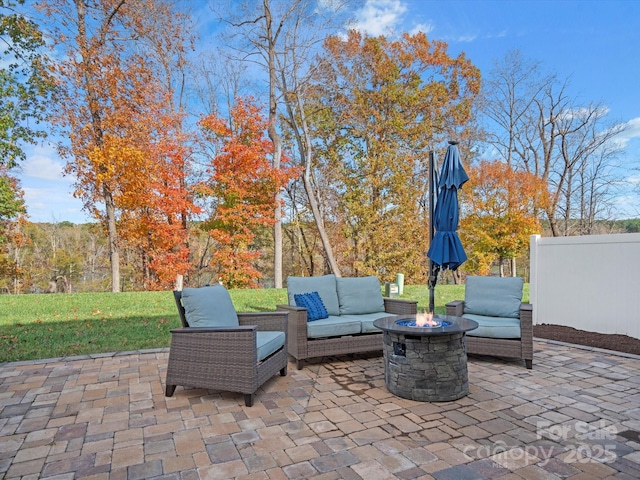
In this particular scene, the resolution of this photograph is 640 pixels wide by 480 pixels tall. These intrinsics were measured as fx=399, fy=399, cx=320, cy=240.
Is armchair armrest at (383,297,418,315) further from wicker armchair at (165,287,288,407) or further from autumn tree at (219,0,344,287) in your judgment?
autumn tree at (219,0,344,287)

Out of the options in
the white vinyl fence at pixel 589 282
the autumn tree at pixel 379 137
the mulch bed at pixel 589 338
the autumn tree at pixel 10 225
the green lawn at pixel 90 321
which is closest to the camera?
the mulch bed at pixel 589 338

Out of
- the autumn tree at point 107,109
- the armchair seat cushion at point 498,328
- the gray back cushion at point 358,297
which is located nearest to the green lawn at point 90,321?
the gray back cushion at point 358,297

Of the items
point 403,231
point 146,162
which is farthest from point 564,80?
point 146,162

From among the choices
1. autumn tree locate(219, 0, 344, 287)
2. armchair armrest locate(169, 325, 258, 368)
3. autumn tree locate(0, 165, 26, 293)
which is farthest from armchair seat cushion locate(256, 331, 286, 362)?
autumn tree locate(0, 165, 26, 293)

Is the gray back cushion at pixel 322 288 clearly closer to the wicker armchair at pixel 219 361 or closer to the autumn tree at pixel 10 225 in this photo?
the wicker armchair at pixel 219 361

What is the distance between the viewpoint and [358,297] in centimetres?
478

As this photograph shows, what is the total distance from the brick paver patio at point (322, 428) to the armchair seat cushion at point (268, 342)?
33cm

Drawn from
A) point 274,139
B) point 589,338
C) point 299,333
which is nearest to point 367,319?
point 299,333

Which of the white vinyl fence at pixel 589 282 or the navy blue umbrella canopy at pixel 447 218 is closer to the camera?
the navy blue umbrella canopy at pixel 447 218

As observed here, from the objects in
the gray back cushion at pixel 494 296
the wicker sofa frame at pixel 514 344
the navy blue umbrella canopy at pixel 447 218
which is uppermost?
the navy blue umbrella canopy at pixel 447 218

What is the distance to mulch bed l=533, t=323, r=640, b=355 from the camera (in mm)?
4649

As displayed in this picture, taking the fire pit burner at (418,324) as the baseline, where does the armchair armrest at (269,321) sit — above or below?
below

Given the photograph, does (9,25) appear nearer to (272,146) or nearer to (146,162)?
(146,162)

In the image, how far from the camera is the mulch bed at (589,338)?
4649 mm
